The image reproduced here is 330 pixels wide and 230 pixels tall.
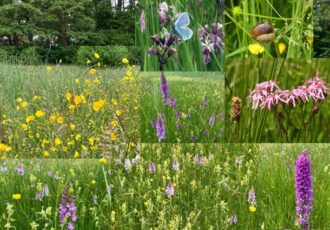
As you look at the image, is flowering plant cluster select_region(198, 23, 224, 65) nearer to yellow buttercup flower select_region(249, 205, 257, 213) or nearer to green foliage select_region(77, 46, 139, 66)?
yellow buttercup flower select_region(249, 205, 257, 213)

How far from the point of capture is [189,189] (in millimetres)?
3723

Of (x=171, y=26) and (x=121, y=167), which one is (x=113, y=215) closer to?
(x=121, y=167)

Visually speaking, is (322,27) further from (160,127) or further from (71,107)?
(71,107)

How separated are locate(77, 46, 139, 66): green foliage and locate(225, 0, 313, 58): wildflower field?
244cm

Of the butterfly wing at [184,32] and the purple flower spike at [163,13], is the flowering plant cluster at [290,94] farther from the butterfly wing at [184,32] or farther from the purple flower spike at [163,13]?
the purple flower spike at [163,13]

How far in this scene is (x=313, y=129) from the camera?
3602mm

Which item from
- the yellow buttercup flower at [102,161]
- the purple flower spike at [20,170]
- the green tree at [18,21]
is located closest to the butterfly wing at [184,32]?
the yellow buttercup flower at [102,161]

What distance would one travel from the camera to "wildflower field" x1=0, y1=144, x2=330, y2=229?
3639mm

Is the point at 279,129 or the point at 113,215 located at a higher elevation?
the point at 279,129

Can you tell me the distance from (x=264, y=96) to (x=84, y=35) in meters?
3.55

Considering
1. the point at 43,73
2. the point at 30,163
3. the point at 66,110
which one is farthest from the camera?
the point at 43,73

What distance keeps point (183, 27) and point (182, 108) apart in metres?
0.60

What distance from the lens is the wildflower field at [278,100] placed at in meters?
3.59

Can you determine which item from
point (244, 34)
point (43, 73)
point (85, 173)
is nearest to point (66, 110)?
point (43, 73)
